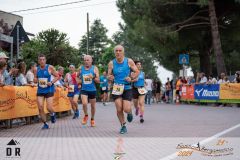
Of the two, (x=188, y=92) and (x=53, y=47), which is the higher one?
(x=53, y=47)

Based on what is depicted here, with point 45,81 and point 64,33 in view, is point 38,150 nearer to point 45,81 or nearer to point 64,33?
point 45,81

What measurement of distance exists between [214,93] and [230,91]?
1774 mm

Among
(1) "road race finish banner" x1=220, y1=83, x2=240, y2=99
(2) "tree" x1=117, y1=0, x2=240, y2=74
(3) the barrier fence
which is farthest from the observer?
(2) "tree" x1=117, y1=0, x2=240, y2=74

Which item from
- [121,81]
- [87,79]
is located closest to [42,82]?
[87,79]

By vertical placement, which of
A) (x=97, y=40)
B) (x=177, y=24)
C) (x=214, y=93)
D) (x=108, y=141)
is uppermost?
(x=97, y=40)

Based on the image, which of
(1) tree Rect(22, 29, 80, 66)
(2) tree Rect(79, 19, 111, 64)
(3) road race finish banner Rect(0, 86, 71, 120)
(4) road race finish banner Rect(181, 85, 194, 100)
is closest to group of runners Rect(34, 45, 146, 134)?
(3) road race finish banner Rect(0, 86, 71, 120)

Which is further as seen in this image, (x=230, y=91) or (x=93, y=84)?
(x=230, y=91)

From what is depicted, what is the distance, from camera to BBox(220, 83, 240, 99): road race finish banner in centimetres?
2551

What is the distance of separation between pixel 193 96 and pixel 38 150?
23040 millimetres

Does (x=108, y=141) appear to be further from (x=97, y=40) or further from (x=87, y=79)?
(x=97, y=40)

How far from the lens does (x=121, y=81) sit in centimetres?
1175

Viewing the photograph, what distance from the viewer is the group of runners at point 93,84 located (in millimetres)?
11734

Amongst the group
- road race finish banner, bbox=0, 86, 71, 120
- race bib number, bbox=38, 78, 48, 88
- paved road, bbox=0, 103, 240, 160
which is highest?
race bib number, bbox=38, 78, 48, 88

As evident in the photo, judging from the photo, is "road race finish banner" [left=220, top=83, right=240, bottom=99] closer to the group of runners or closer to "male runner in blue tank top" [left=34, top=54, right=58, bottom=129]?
the group of runners
